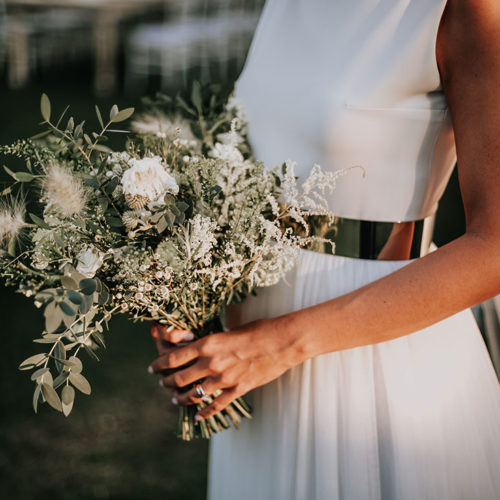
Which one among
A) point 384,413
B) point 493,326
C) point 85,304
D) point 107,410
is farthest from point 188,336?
point 107,410

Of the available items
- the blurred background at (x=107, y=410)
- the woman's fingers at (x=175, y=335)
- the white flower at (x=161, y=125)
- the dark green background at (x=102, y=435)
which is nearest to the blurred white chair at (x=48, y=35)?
the blurred background at (x=107, y=410)

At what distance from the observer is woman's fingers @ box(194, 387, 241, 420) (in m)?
1.40

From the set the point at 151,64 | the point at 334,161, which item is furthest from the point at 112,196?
the point at 151,64

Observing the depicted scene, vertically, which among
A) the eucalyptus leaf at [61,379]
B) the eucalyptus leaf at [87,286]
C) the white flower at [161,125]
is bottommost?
the eucalyptus leaf at [61,379]

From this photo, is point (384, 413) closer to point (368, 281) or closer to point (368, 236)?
point (368, 281)

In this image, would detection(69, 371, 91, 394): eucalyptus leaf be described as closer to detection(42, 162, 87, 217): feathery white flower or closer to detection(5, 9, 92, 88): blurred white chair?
detection(42, 162, 87, 217): feathery white flower

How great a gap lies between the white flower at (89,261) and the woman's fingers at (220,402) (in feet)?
1.52

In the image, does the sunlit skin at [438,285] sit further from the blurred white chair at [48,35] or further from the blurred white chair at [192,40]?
the blurred white chair at [48,35]

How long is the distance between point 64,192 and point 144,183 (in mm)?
164

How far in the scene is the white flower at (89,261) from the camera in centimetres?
116

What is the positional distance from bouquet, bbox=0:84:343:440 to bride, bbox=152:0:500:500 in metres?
0.15

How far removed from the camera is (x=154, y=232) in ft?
4.06

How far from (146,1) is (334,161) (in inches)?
393

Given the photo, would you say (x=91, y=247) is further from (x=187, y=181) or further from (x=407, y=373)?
(x=407, y=373)
